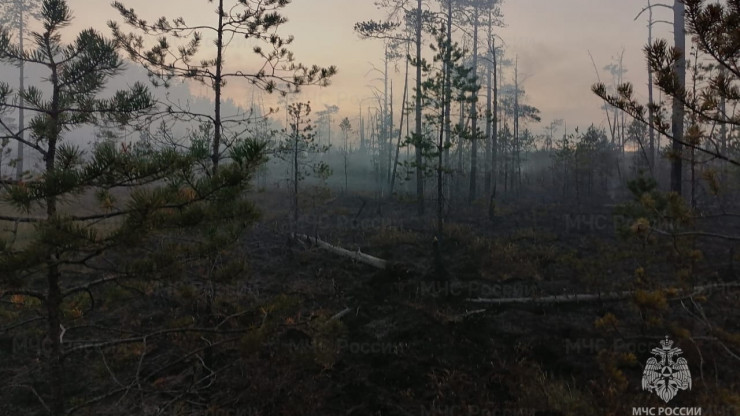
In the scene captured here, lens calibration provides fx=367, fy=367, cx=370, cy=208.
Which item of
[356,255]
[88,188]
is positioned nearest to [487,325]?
[356,255]

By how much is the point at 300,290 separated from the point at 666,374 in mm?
8042

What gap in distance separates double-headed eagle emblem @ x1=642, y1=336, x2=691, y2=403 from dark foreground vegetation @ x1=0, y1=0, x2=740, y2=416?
4 cm

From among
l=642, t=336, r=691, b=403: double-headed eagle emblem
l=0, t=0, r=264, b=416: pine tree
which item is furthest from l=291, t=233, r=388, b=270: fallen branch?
l=0, t=0, r=264, b=416: pine tree

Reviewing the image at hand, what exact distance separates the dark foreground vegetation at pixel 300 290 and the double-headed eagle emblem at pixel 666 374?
36 mm

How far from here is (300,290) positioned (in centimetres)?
1030

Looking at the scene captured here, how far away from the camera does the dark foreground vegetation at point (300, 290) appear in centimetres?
328

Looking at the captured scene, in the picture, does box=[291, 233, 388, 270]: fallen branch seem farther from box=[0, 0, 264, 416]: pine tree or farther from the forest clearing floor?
box=[0, 0, 264, 416]: pine tree

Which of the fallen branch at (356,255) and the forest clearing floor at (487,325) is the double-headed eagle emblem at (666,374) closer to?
the forest clearing floor at (487,325)

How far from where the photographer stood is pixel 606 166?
111 ft

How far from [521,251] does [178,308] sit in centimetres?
1084

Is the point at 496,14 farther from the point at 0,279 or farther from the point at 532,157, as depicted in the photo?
the point at 532,157

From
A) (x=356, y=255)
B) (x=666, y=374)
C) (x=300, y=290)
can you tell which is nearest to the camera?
(x=666, y=374)

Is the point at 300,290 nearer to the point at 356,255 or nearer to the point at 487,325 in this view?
the point at 356,255

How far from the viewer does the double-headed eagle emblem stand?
562 cm
